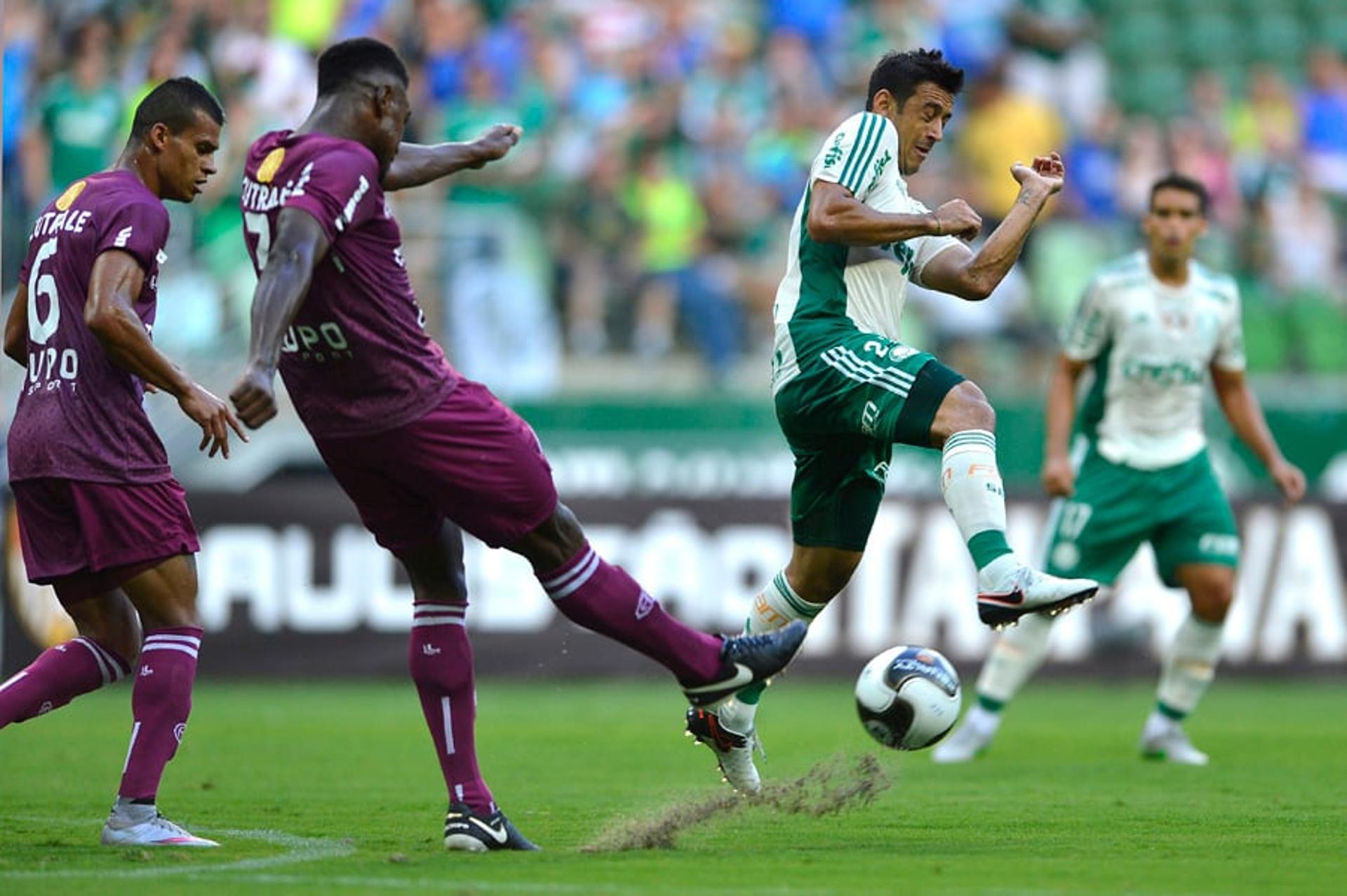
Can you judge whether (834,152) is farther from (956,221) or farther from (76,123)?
(76,123)

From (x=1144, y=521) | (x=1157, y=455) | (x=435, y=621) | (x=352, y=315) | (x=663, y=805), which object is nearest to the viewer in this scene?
(x=352, y=315)

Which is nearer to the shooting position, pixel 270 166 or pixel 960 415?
pixel 270 166

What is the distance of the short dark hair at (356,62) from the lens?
6391 mm

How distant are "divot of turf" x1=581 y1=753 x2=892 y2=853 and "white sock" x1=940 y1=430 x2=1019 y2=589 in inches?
44.5

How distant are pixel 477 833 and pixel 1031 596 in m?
1.92

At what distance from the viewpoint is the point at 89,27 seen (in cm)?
1705

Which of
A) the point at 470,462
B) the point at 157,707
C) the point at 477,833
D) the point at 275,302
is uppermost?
the point at 275,302

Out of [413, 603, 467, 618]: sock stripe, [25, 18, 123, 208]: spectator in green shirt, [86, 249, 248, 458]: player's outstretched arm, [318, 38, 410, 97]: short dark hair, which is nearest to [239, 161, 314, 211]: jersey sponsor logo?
[318, 38, 410, 97]: short dark hair

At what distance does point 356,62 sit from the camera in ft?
21.0

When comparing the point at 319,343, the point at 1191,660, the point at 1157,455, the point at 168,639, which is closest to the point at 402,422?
the point at 319,343

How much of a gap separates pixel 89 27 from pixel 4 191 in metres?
1.80

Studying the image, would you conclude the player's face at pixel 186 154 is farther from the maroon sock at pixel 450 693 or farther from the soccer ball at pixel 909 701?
the soccer ball at pixel 909 701

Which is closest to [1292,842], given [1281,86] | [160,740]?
[160,740]

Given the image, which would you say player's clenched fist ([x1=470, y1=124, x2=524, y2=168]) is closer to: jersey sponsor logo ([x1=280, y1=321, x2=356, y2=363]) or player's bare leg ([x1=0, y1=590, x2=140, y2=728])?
jersey sponsor logo ([x1=280, y1=321, x2=356, y2=363])
